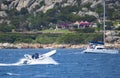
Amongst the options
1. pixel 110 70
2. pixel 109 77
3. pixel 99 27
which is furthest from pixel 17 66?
pixel 99 27

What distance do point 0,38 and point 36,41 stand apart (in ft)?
31.8

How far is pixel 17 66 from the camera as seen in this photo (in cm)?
8588

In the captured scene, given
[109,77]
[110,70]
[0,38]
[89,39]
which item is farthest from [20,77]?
[0,38]

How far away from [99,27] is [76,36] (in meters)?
14.9

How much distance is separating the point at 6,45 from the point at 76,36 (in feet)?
60.5

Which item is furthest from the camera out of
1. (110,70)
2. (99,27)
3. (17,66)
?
(99,27)

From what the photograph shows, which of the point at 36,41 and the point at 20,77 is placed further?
the point at 36,41

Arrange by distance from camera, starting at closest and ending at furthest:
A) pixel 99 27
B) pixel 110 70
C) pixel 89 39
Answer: pixel 110 70 → pixel 89 39 → pixel 99 27

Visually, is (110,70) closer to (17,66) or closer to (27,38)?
(17,66)

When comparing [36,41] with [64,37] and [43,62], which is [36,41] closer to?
[64,37]

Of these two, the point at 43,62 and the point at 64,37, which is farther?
the point at 64,37

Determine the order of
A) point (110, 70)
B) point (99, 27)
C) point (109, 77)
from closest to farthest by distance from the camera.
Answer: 1. point (109, 77)
2. point (110, 70)
3. point (99, 27)

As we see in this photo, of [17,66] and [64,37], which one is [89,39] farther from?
[17,66]

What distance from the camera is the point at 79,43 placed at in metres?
183
